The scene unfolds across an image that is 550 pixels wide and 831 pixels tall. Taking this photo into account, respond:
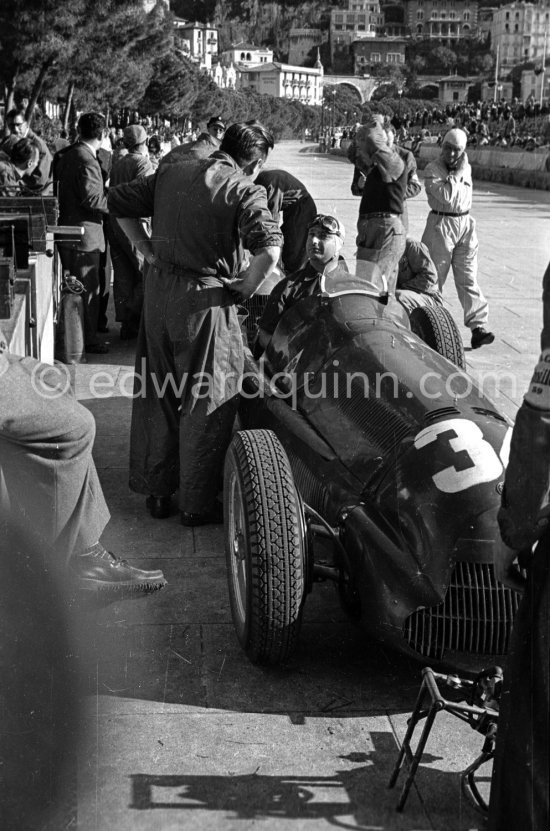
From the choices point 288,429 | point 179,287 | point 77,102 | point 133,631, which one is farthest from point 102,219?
point 77,102

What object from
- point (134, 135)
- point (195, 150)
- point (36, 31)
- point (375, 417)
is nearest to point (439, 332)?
point (195, 150)

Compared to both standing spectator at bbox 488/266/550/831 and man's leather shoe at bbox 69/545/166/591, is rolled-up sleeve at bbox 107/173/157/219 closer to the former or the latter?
man's leather shoe at bbox 69/545/166/591

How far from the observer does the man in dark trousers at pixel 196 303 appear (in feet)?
17.1

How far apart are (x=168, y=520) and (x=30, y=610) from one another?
204cm

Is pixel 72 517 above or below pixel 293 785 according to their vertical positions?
above

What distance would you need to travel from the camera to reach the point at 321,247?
568 cm

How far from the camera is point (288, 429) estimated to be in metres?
4.98

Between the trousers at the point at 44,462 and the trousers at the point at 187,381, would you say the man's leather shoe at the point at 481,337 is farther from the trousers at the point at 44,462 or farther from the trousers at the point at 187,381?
the trousers at the point at 44,462

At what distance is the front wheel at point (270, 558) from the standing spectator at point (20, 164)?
644cm

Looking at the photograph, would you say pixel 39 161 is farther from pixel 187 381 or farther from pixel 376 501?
pixel 376 501

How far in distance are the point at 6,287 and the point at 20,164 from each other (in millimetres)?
5578

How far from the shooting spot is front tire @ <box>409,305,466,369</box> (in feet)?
21.7

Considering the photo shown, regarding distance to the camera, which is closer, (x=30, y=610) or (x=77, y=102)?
(x=30, y=610)

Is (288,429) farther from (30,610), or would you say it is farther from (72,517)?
(30,610)
